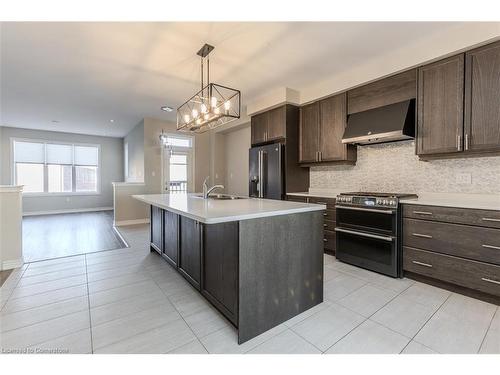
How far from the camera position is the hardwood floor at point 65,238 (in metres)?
3.54

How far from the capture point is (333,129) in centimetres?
361

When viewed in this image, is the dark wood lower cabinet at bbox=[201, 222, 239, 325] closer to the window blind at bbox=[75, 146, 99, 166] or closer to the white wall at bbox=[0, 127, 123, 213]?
the white wall at bbox=[0, 127, 123, 213]

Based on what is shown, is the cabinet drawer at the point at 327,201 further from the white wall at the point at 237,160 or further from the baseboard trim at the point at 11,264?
the baseboard trim at the point at 11,264

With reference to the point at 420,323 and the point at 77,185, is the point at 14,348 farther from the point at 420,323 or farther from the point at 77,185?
the point at 77,185

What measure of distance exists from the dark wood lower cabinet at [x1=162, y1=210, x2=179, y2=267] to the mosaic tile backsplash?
258 centimetres

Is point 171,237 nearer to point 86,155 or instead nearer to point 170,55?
point 170,55

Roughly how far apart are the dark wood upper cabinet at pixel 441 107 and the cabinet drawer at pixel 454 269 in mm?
1095

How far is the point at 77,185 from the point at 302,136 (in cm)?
763

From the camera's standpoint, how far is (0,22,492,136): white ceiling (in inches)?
94.0

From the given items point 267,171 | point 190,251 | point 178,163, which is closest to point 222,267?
point 190,251

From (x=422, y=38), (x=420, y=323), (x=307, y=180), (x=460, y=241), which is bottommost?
(x=420, y=323)

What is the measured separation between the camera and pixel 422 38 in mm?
2551
